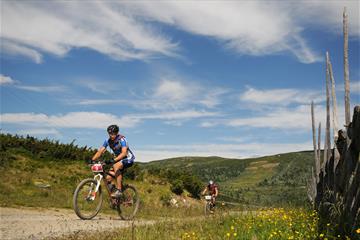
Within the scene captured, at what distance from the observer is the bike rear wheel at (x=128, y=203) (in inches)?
459

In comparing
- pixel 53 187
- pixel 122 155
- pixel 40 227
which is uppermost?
pixel 122 155

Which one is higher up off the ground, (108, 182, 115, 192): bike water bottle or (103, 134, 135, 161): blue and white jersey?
(103, 134, 135, 161): blue and white jersey

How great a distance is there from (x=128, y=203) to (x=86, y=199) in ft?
5.86

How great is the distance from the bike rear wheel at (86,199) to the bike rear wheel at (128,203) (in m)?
0.80

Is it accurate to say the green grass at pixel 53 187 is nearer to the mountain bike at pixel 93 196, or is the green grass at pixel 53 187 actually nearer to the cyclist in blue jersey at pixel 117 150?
the mountain bike at pixel 93 196

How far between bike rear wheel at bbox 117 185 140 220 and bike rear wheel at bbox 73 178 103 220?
797 millimetres

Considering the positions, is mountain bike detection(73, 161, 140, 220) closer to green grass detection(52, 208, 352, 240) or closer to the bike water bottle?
the bike water bottle

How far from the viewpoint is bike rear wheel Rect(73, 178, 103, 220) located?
10156mm

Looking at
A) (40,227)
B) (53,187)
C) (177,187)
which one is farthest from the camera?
(177,187)

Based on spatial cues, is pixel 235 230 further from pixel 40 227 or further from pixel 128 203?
pixel 128 203

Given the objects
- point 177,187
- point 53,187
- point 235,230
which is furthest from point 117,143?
point 177,187

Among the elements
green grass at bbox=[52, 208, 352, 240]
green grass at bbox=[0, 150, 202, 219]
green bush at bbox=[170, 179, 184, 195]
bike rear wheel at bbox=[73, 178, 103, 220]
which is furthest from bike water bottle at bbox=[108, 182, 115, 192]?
green bush at bbox=[170, 179, 184, 195]

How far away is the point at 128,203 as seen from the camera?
11734 mm

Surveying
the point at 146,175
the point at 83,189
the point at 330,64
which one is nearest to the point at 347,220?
the point at 330,64
